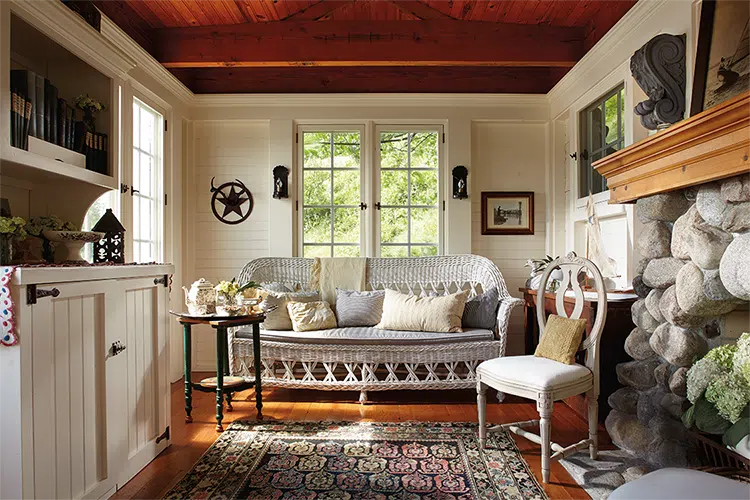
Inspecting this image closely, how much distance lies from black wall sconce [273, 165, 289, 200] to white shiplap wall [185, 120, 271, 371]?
0.14 metres

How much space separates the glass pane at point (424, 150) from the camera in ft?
15.1

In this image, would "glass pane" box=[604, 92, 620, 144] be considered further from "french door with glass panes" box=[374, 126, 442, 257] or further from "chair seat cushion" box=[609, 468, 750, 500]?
"chair seat cushion" box=[609, 468, 750, 500]

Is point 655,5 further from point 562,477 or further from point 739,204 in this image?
point 562,477

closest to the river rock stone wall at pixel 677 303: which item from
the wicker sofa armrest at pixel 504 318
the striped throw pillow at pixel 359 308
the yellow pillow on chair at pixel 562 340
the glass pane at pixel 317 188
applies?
the yellow pillow on chair at pixel 562 340

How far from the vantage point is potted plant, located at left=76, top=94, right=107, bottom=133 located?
2.46 m

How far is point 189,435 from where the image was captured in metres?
2.95

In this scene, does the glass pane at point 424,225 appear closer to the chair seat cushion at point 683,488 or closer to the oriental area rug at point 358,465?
the oriental area rug at point 358,465

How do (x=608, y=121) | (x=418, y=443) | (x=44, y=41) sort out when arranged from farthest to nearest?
(x=608, y=121), (x=418, y=443), (x=44, y=41)

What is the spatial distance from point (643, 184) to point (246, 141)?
3415 millimetres

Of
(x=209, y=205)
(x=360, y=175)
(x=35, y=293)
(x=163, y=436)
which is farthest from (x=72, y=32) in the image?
(x=360, y=175)

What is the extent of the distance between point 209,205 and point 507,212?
2731 mm

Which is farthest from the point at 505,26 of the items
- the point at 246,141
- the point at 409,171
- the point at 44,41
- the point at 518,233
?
the point at 44,41

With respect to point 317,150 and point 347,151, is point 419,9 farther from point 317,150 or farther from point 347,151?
point 317,150

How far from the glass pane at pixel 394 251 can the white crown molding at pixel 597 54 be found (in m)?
1.80
